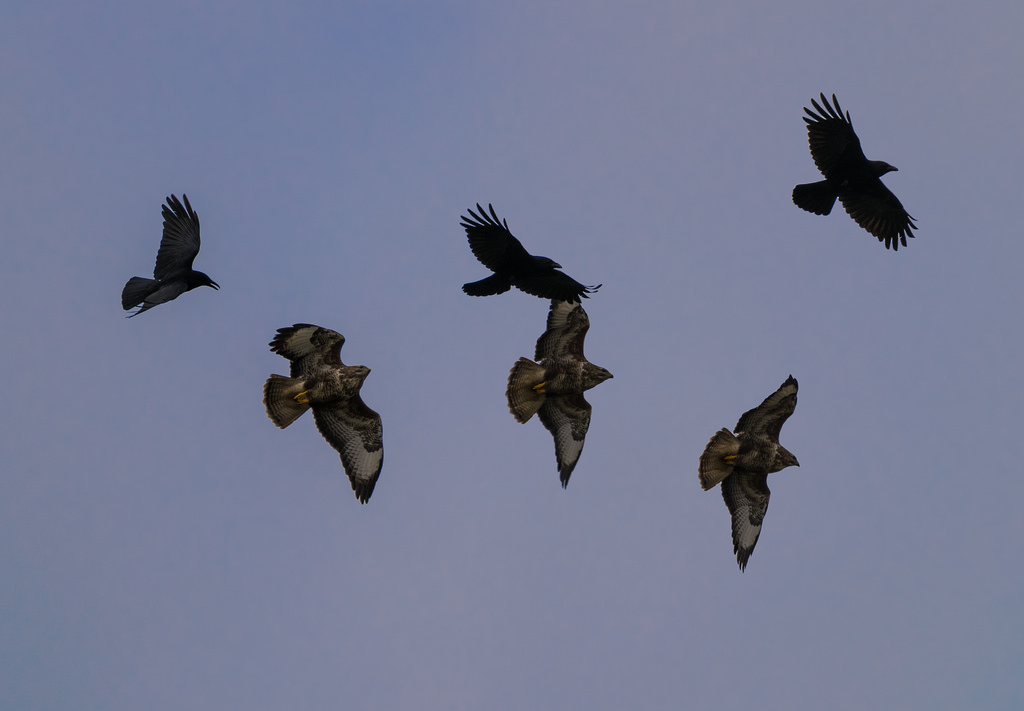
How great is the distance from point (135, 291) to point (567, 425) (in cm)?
617

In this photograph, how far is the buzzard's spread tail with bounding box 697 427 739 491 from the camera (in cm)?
1688

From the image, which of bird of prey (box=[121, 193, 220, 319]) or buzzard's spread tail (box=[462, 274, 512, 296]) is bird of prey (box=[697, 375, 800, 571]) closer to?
buzzard's spread tail (box=[462, 274, 512, 296])

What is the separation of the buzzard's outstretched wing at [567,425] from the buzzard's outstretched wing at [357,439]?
2521mm

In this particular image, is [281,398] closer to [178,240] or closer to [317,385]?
[317,385]

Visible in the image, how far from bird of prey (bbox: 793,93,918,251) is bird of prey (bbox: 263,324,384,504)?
280 inches

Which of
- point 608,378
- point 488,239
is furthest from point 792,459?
point 488,239

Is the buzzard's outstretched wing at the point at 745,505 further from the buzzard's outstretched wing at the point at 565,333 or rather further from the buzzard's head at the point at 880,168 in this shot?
the buzzard's head at the point at 880,168

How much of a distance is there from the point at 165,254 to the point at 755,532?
29.6 feet

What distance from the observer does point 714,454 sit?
55.4 ft

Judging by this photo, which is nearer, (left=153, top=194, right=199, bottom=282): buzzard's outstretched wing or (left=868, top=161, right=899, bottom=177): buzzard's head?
(left=153, top=194, right=199, bottom=282): buzzard's outstretched wing

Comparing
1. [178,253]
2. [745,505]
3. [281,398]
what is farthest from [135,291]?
[745,505]

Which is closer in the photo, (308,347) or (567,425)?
(308,347)

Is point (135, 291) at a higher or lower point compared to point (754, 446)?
higher

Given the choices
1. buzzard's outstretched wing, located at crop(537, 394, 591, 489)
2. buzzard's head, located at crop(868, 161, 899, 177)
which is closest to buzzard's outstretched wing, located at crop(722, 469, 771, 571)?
buzzard's outstretched wing, located at crop(537, 394, 591, 489)
